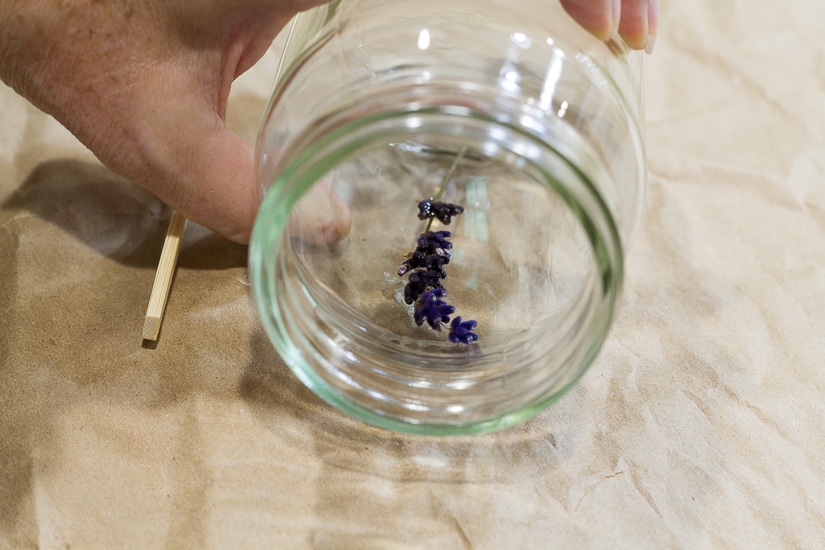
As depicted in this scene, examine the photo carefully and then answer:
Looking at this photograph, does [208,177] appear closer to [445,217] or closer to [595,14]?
[445,217]

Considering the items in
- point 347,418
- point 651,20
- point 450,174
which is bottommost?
point 347,418

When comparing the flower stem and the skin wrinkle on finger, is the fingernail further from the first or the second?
the flower stem

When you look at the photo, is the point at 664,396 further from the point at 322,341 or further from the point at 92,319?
the point at 92,319

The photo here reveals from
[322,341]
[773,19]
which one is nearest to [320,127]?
[322,341]

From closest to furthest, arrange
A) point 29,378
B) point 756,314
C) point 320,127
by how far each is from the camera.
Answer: point 320,127
point 29,378
point 756,314

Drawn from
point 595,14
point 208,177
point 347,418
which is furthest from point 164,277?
point 595,14

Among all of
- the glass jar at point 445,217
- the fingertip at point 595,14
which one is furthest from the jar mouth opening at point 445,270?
the fingertip at point 595,14
